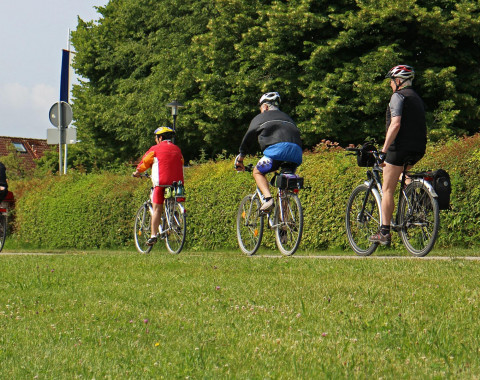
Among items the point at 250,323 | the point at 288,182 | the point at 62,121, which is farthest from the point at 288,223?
the point at 62,121

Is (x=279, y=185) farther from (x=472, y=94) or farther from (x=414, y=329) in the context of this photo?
(x=472, y=94)

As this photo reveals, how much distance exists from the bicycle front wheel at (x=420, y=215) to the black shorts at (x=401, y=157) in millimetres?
267

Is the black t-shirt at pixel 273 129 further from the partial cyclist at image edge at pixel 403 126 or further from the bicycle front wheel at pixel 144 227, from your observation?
the bicycle front wheel at pixel 144 227

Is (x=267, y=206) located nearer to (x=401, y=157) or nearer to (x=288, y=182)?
(x=288, y=182)

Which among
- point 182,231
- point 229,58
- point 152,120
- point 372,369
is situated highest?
point 229,58

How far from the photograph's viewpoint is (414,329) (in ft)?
13.7

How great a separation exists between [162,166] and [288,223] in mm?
3017

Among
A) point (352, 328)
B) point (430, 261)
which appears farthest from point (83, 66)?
point (352, 328)

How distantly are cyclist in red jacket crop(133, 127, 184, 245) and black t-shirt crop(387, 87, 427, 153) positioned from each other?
4.44m

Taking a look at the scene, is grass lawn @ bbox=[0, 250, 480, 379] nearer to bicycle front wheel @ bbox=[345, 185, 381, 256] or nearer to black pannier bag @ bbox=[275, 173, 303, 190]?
bicycle front wheel @ bbox=[345, 185, 381, 256]

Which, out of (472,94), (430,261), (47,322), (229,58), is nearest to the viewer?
(47,322)

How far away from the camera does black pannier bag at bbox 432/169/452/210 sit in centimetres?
795

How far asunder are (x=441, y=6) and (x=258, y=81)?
6.42 meters

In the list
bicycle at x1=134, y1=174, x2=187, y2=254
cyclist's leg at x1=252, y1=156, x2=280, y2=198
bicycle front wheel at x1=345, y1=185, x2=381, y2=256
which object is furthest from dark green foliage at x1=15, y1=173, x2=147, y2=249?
bicycle front wheel at x1=345, y1=185, x2=381, y2=256
